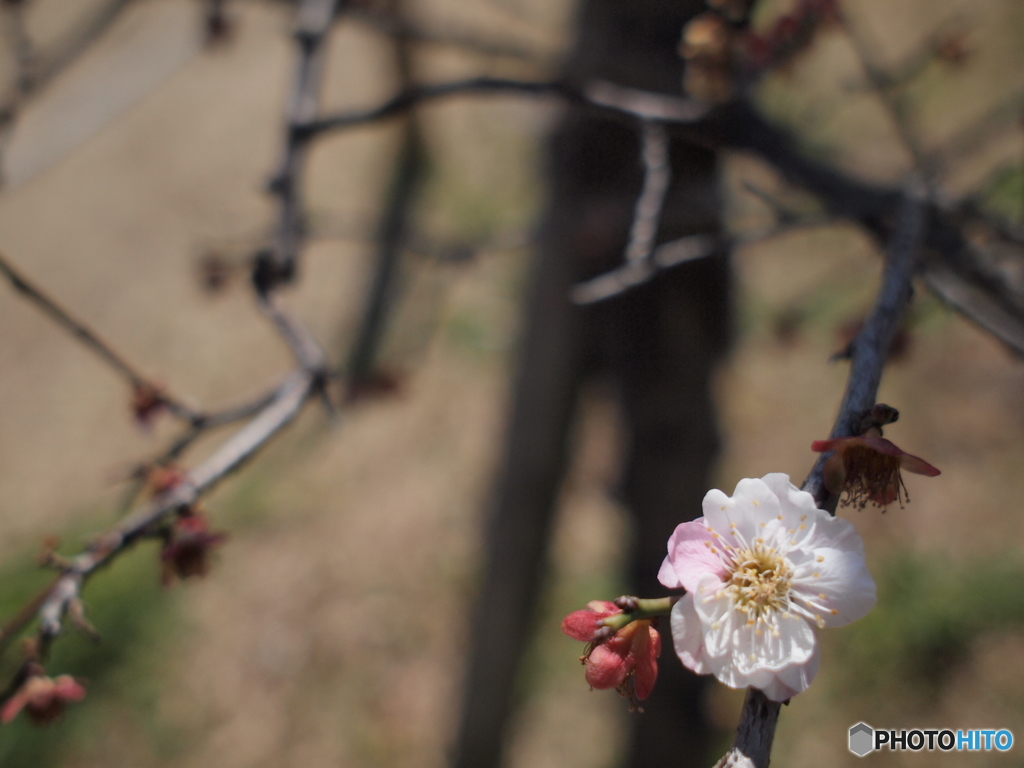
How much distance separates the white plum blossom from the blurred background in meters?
0.81

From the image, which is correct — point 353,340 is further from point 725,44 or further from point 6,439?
point 725,44

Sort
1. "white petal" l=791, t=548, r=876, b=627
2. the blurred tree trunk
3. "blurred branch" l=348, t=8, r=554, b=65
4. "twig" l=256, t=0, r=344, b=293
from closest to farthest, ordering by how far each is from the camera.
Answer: "white petal" l=791, t=548, r=876, b=627 < "twig" l=256, t=0, r=344, b=293 < "blurred branch" l=348, t=8, r=554, b=65 < the blurred tree trunk

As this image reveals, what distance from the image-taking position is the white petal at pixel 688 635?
27.9 inches

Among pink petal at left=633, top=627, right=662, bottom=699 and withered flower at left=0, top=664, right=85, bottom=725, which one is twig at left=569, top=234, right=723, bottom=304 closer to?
pink petal at left=633, top=627, right=662, bottom=699

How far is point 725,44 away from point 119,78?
7.57 ft

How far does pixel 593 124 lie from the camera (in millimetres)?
2652

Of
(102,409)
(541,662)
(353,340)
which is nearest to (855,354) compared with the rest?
(541,662)

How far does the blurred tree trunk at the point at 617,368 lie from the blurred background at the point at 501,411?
0.01 m

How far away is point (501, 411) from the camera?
13.2 feet

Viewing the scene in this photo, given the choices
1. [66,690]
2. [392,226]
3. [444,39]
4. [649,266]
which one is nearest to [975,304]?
[649,266]

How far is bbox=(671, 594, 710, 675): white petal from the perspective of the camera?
708 millimetres

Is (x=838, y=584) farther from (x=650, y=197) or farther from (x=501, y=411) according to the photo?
(x=501, y=411)

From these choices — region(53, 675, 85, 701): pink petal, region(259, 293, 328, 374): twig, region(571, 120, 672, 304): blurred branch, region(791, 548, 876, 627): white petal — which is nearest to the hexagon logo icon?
region(791, 548, 876, 627): white petal

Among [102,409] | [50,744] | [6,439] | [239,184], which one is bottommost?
[50,744]
